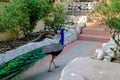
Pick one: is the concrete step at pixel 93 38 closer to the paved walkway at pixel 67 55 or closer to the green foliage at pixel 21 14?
the paved walkway at pixel 67 55

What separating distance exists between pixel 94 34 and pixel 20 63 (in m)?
4.74

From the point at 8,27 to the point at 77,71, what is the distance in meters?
3.42

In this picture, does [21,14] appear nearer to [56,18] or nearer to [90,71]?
[56,18]

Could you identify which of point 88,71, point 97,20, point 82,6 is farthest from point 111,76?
point 82,6

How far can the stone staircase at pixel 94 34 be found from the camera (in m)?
8.98

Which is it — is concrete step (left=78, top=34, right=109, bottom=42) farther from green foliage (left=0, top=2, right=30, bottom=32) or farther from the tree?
the tree

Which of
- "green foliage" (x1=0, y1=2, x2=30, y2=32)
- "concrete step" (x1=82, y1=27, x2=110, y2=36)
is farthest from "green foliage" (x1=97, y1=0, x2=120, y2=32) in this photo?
"concrete step" (x1=82, y1=27, x2=110, y2=36)

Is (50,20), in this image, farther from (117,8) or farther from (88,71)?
(88,71)

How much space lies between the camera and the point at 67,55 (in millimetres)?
7410

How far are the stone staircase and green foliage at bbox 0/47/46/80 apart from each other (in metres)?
3.58

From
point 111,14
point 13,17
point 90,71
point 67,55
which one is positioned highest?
point 111,14

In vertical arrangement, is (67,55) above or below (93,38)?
below

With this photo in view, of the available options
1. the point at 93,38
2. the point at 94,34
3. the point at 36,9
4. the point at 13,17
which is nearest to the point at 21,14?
the point at 13,17

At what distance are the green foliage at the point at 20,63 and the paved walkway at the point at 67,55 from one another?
0.40 m
